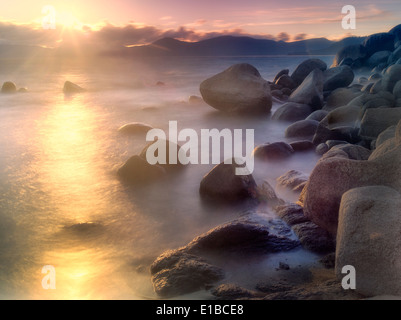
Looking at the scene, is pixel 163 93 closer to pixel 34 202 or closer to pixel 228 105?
pixel 228 105

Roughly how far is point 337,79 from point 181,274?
524 inches

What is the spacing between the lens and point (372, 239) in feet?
9.72

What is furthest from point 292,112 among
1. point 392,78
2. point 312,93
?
point 392,78

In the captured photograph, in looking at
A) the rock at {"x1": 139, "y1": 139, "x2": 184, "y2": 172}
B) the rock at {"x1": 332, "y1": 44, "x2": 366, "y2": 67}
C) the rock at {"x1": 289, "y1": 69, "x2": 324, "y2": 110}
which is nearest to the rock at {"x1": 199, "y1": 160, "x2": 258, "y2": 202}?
the rock at {"x1": 139, "y1": 139, "x2": 184, "y2": 172}

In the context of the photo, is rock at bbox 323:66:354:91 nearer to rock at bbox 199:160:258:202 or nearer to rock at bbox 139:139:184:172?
rock at bbox 139:139:184:172

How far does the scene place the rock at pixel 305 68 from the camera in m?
17.1

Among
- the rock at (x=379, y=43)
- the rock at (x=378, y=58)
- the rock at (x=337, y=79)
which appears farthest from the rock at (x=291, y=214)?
the rock at (x=379, y=43)

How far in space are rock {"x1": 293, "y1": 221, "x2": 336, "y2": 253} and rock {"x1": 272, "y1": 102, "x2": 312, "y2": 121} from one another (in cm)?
788

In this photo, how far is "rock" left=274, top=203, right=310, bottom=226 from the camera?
452 centimetres

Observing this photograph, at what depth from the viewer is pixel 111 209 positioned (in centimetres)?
560

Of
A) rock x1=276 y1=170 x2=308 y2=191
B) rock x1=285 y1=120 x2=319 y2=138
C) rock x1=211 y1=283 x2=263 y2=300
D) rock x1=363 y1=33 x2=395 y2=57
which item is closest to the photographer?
rock x1=211 y1=283 x2=263 y2=300

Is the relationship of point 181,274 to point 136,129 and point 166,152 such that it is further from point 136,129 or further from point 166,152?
point 136,129

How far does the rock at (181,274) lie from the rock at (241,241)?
26 cm
